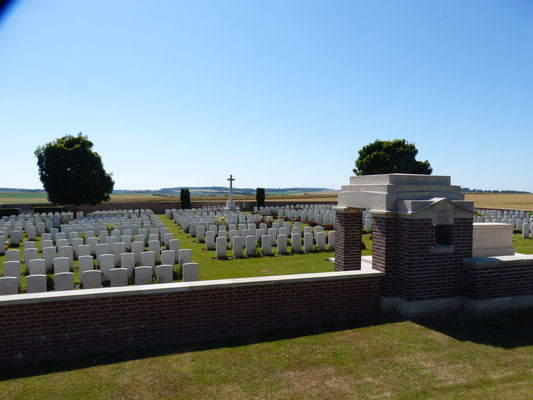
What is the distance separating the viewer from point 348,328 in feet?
20.9

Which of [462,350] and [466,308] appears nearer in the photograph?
[462,350]

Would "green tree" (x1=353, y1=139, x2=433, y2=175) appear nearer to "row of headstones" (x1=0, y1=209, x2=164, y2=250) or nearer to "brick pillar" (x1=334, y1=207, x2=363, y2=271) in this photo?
"row of headstones" (x1=0, y1=209, x2=164, y2=250)

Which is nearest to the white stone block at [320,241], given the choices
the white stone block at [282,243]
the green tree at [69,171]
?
the white stone block at [282,243]

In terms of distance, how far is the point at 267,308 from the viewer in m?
6.32

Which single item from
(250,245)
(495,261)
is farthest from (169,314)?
(250,245)

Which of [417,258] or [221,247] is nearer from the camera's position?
[417,258]

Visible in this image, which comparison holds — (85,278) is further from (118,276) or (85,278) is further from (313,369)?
(313,369)

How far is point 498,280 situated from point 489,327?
1.06 metres

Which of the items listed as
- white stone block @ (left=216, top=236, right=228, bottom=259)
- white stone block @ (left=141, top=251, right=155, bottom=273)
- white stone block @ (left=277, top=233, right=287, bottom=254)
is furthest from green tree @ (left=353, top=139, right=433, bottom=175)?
white stone block @ (left=141, top=251, right=155, bottom=273)

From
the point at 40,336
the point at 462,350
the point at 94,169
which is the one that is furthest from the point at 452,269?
the point at 94,169

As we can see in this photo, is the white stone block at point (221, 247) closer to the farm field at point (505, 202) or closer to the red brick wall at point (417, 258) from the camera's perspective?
the red brick wall at point (417, 258)

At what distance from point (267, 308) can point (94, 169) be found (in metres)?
27.6

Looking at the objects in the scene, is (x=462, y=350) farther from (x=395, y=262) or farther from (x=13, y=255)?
(x=13, y=255)

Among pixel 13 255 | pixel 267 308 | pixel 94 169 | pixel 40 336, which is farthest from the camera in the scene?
pixel 94 169
